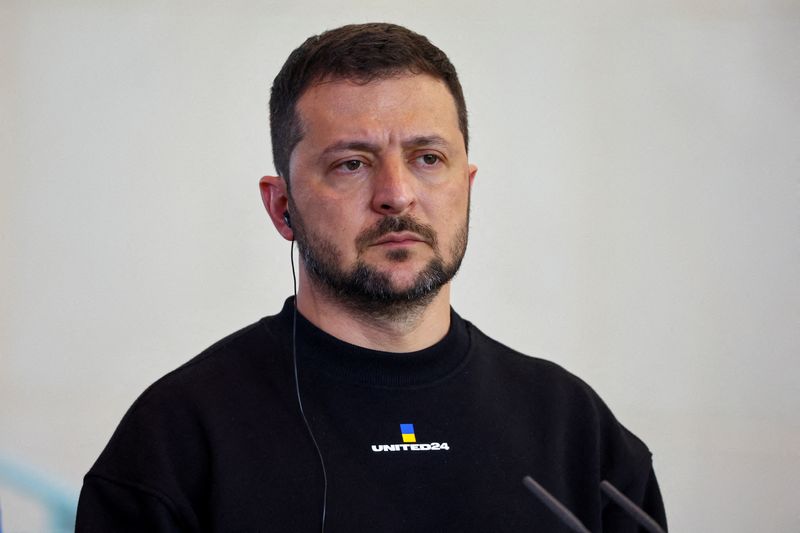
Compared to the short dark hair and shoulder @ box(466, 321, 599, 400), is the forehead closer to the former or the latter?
the short dark hair

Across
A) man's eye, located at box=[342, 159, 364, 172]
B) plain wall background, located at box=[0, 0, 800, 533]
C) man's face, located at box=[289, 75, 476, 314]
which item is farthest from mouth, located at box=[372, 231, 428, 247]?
plain wall background, located at box=[0, 0, 800, 533]

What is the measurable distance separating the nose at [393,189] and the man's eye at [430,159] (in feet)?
0.14

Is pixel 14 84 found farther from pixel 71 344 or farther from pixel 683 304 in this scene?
pixel 683 304

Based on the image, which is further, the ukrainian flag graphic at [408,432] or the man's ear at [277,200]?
the man's ear at [277,200]

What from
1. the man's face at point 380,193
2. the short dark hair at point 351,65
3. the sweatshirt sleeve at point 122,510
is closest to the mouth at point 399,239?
the man's face at point 380,193

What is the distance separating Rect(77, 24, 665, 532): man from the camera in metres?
1.58

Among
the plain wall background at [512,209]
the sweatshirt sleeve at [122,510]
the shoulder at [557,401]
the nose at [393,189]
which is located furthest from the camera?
the plain wall background at [512,209]

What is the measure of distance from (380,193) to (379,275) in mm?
124

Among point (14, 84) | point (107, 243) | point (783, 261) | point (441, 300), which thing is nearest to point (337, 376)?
point (441, 300)

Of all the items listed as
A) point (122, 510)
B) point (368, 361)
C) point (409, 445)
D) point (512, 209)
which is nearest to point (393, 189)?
point (368, 361)

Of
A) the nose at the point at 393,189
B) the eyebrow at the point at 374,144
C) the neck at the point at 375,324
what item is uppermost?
the eyebrow at the point at 374,144

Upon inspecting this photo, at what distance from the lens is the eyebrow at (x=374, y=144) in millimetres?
1682

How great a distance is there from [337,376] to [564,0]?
6.12 ft

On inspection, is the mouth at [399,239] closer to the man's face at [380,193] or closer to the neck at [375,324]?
the man's face at [380,193]
